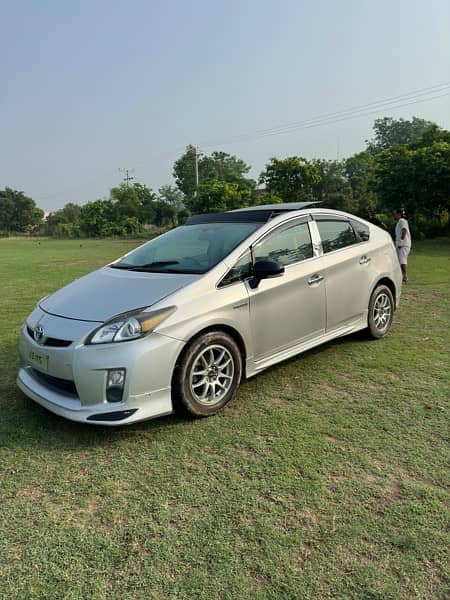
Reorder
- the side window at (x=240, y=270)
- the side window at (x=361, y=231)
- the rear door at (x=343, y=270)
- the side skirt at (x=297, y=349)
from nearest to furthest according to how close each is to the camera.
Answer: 1. the side window at (x=240, y=270)
2. the side skirt at (x=297, y=349)
3. the rear door at (x=343, y=270)
4. the side window at (x=361, y=231)

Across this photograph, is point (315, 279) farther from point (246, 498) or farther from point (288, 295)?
point (246, 498)

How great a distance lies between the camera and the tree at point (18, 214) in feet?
278

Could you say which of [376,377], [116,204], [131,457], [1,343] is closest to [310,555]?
[131,457]

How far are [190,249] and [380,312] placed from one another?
7.87 feet

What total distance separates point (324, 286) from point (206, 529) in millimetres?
2618

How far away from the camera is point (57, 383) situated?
3322 millimetres

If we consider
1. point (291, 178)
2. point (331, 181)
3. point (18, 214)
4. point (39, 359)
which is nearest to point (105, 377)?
point (39, 359)

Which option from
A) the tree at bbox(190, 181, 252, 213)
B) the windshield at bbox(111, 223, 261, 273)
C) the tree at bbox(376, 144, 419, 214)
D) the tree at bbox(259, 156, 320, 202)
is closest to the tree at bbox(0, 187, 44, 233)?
the tree at bbox(190, 181, 252, 213)

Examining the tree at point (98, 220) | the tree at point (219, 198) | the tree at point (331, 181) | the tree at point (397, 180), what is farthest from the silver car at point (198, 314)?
the tree at point (98, 220)

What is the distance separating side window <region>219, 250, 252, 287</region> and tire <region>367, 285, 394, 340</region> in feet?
6.03

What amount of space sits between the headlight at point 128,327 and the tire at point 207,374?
0.33 m

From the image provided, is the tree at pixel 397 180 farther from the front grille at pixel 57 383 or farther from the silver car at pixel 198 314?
the front grille at pixel 57 383

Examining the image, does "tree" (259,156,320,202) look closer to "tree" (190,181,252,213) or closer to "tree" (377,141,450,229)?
"tree" (190,181,252,213)

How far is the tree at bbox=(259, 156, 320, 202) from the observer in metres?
35.3
